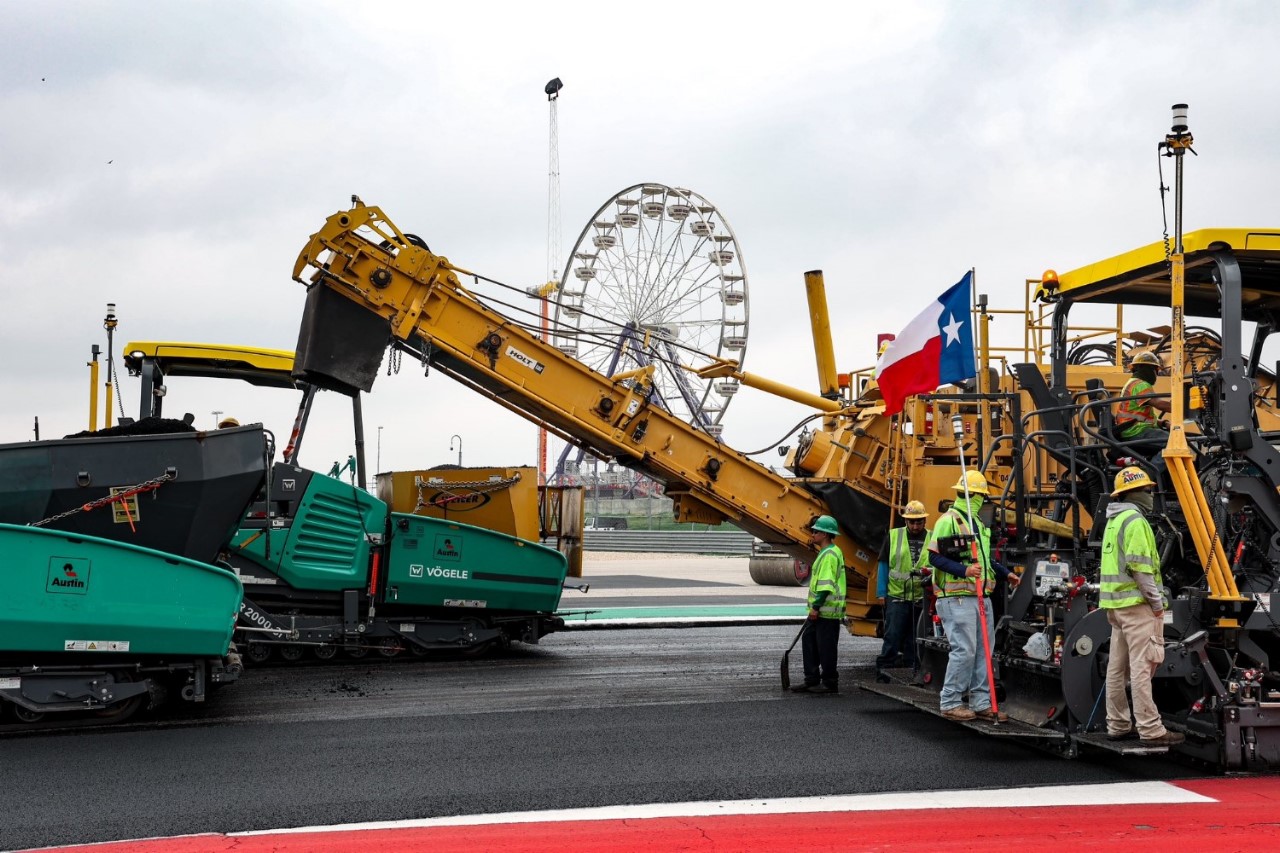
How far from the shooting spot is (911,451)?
11484 millimetres

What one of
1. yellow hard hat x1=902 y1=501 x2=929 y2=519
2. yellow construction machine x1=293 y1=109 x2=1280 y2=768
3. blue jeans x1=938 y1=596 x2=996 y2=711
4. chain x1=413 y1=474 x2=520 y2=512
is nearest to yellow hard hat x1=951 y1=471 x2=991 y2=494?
yellow construction machine x1=293 y1=109 x2=1280 y2=768

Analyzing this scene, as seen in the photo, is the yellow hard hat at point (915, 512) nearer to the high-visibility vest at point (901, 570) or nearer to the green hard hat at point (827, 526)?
the high-visibility vest at point (901, 570)

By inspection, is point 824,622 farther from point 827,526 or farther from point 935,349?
point 935,349

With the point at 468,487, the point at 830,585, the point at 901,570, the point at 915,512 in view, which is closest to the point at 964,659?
the point at 830,585

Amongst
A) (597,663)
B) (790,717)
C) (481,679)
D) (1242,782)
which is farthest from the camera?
(597,663)

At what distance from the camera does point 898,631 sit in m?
10.7

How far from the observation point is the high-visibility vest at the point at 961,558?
7.90 meters

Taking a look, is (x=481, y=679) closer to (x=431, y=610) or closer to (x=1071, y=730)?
(x=431, y=610)

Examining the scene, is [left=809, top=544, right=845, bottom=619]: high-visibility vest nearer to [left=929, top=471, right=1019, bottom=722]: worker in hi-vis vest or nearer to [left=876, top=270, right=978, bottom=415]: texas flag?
[left=876, top=270, right=978, bottom=415]: texas flag

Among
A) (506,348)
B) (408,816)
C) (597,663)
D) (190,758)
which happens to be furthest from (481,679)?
(408,816)

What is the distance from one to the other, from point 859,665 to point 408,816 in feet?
22.6

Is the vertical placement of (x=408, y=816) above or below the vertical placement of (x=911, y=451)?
below

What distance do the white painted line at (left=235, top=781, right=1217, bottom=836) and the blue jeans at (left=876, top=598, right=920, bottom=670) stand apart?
4.02 m

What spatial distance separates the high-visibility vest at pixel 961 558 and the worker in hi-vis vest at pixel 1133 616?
1008 millimetres
